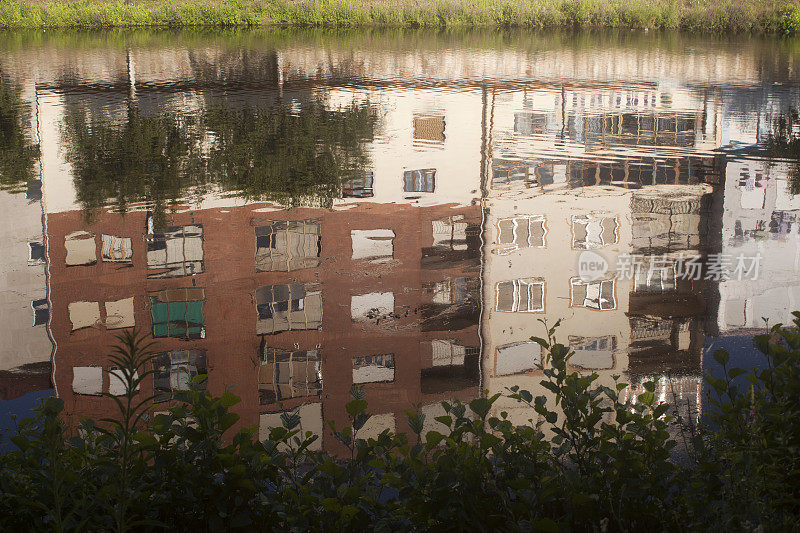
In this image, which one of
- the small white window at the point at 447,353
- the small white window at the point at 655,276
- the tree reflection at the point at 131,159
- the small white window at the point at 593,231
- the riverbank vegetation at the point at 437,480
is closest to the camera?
the riverbank vegetation at the point at 437,480

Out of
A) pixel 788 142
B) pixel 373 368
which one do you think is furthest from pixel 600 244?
pixel 788 142

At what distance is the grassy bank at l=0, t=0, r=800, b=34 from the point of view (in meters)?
37.6

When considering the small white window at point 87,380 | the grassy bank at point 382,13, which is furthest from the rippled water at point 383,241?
the grassy bank at point 382,13

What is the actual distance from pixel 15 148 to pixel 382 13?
1129 inches

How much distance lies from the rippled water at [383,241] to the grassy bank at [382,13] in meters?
22.2

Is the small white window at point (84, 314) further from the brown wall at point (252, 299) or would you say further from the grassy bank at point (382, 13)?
the grassy bank at point (382, 13)

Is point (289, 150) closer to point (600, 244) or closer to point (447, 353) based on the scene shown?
point (600, 244)

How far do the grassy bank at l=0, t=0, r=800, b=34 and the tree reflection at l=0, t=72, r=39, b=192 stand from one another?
2327 centimetres

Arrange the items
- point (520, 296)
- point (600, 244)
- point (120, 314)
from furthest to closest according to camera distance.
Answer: point (600, 244)
point (520, 296)
point (120, 314)

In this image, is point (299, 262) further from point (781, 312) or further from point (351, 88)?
point (351, 88)

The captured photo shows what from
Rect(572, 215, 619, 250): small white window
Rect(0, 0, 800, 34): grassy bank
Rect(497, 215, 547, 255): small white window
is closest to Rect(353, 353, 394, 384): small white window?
Rect(497, 215, 547, 255): small white window

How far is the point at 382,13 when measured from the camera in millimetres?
38938

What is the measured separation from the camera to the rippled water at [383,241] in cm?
582

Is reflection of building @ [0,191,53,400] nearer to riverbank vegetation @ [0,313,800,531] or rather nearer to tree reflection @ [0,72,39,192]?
tree reflection @ [0,72,39,192]
